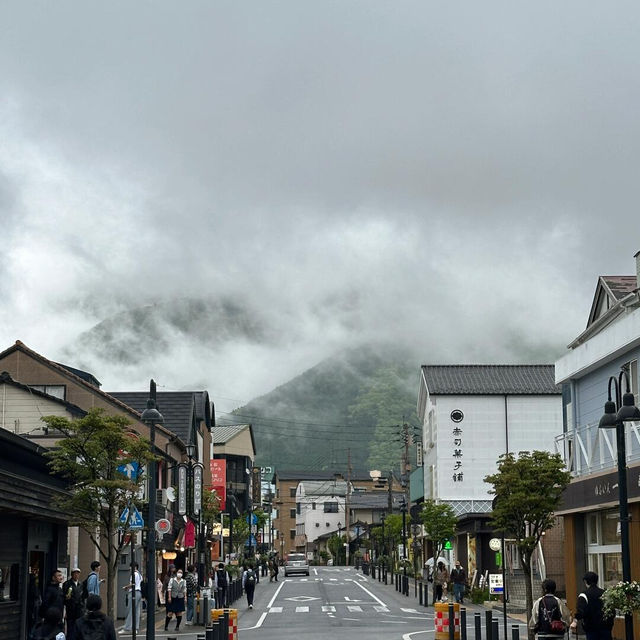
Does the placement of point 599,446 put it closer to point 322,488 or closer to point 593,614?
point 593,614

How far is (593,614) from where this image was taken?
18.6 m

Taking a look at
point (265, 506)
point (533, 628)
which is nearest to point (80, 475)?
point (533, 628)

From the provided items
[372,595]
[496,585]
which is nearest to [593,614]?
[496,585]

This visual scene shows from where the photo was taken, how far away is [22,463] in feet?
87.2

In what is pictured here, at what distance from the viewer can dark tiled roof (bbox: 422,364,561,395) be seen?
7531 centimetres

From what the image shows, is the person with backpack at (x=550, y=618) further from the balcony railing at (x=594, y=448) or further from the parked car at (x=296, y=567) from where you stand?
the parked car at (x=296, y=567)

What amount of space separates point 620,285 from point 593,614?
18.1 meters

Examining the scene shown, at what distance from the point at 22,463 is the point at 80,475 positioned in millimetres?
1531

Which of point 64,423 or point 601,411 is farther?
point 601,411

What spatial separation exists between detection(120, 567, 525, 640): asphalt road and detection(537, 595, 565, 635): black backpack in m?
12.9

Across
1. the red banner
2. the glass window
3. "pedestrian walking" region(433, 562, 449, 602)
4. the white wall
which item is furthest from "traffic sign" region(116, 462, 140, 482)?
the red banner

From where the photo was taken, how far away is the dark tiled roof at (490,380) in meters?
75.3

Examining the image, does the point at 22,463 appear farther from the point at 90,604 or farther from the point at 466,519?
the point at 466,519

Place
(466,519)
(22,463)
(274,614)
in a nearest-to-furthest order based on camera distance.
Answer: (22,463), (274,614), (466,519)
